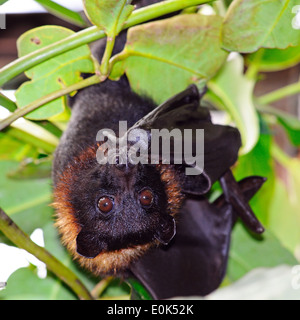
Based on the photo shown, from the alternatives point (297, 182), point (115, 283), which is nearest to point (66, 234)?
point (115, 283)

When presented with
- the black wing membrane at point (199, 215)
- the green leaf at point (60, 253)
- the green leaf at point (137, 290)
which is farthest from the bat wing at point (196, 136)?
the green leaf at point (60, 253)

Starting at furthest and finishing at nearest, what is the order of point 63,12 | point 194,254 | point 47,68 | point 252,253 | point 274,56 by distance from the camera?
1. point 274,56
2. point 252,253
3. point 194,254
4. point 63,12
5. point 47,68

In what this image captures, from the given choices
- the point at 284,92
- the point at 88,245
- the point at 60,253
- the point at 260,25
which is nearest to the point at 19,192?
the point at 60,253

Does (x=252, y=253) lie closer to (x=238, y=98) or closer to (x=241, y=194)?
(x=241, y=194)

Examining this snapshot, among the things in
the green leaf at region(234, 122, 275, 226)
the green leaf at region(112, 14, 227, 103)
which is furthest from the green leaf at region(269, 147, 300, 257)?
the green leaf at region(112, 14, 227, 103)

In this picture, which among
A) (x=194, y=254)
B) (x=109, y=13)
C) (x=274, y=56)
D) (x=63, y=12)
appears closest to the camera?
(x=109, y=13)

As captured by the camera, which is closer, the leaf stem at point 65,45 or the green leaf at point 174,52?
the leaf stem at point 65,45

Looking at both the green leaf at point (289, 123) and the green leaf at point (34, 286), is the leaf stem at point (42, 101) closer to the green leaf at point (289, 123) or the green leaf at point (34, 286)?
the green leaf at point (34, 286)
